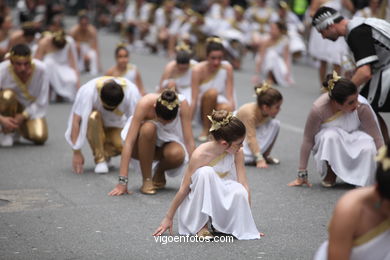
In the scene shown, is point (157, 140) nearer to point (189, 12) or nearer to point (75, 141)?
point (75, 141)

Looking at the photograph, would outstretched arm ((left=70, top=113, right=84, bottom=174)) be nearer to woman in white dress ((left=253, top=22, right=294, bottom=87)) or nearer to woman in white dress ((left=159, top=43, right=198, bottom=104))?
woman in white dress ((left=159, top=43, right=198, bottom=104))

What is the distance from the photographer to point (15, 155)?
9695 millimetres

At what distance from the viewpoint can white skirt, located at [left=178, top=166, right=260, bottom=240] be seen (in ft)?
19.5

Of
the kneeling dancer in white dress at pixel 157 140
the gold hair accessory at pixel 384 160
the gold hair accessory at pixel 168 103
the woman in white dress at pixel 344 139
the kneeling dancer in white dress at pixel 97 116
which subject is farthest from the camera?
the kneeling dancer in white dress at pixel 97 116

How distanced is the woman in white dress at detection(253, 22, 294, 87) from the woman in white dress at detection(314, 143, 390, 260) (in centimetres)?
1299

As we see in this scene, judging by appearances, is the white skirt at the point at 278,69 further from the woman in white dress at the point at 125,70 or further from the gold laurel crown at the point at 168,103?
the gold laurel crown at the point at 168,103

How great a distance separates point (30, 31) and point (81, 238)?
801cm

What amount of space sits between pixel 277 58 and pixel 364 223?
13.2 meters

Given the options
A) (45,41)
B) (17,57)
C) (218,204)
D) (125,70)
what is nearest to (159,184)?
→ (218,204)

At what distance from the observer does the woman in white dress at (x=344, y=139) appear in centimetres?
755

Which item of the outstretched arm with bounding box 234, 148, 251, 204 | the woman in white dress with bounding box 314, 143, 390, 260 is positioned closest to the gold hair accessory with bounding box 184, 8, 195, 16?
the outstretched arm with bounding box 234, 148, 251, 204

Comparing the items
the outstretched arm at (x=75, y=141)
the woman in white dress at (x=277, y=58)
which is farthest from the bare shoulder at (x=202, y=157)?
the woman in white dress at (x=277, y=58)

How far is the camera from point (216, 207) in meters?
6.00

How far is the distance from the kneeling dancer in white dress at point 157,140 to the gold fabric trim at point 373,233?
130 inches
